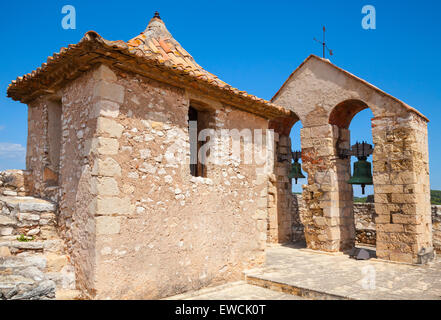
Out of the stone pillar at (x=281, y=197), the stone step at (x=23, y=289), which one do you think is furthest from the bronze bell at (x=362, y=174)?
the stone step at (x=23, y=289)

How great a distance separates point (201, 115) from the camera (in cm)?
616

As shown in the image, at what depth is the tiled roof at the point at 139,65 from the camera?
4.16 m

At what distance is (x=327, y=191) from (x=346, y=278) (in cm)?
323

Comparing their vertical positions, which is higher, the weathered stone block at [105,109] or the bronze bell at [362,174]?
the weathered stone block at [105,109]

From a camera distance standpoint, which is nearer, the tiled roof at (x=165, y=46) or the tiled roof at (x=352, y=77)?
the tiled roof at (x=165, y=46)

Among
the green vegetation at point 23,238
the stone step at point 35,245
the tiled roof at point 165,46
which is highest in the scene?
the tiled roof at point 165,46

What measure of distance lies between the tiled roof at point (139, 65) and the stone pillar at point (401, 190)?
319cm

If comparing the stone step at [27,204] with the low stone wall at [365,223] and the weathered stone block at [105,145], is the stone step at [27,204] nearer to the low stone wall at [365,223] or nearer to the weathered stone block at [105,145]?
the weathered stone block at [105,145]
